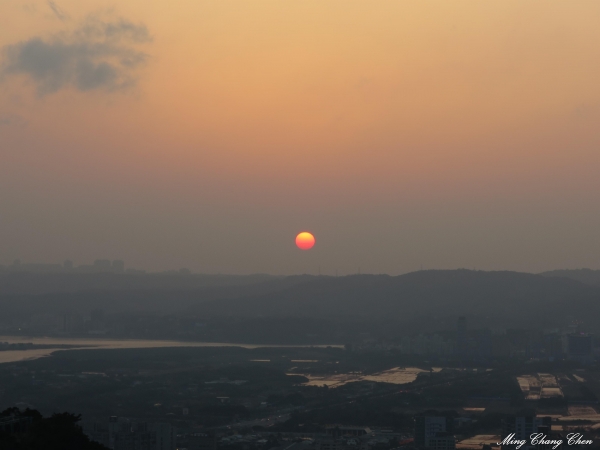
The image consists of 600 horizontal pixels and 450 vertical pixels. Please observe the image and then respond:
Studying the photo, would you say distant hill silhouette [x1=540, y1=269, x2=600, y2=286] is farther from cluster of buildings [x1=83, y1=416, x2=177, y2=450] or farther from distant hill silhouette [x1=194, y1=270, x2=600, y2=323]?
cluster of buildings [x1=83, y1=416, x2=177, y2=450]

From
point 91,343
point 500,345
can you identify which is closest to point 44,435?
point 500,345

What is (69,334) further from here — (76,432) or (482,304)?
(76,432)

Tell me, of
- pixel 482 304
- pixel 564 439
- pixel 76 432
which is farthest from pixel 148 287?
pixel 76 432

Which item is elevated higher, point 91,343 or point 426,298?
point 426,298

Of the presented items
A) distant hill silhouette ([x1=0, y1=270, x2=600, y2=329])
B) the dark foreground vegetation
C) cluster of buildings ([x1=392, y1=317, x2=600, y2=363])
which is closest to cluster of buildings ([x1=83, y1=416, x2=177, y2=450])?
the dark foreground vegetation
